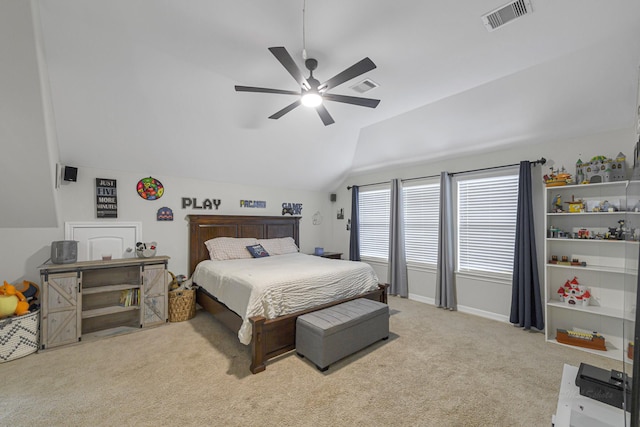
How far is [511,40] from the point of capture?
7.43 ft

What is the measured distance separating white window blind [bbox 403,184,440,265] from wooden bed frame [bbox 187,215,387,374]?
1334 mm

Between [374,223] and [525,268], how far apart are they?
258 centimetres

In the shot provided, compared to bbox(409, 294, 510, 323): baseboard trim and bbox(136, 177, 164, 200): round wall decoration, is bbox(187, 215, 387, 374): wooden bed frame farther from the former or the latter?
bbox(409, 294, 510, 323): baseboard trim

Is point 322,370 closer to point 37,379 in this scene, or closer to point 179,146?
point 37,379

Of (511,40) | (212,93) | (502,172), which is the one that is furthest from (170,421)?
(502,172)

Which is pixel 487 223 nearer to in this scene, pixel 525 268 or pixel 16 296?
pixel 525 268

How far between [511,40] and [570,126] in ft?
5.21

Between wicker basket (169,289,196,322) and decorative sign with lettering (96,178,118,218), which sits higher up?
decorative sign with lettering (96,178,118,218)

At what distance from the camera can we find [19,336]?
2.60m

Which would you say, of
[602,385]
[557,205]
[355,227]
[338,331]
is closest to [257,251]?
[355,227]

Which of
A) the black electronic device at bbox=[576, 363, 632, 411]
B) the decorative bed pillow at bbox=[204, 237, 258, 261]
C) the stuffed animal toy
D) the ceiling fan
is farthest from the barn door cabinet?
the black electronic device at bbox=[576, 363, 632, 411]

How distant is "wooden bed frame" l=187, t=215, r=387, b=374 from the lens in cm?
249

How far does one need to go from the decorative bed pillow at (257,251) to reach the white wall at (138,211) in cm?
73

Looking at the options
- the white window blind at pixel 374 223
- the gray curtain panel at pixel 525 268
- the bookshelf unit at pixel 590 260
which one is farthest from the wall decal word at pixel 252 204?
the bookshelf unit at pixel 590 260
